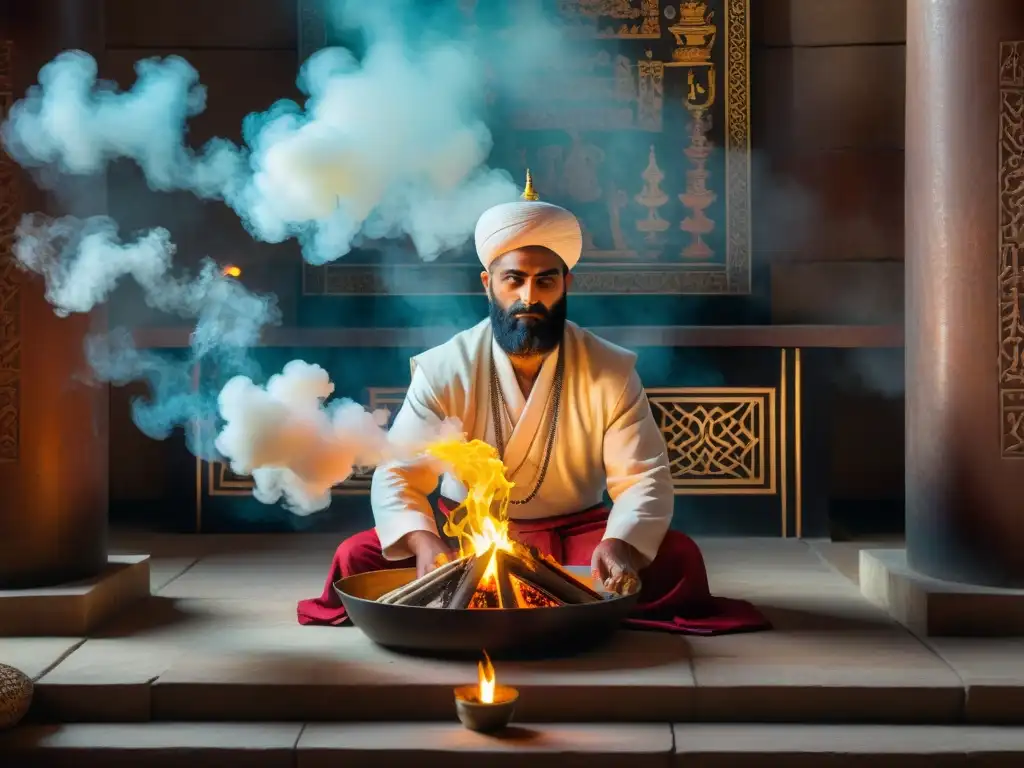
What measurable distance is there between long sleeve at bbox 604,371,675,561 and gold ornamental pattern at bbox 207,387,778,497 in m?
1.89

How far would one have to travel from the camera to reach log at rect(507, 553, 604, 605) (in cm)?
377

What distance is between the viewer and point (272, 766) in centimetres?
323

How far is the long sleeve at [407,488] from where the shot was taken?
417 centimetres

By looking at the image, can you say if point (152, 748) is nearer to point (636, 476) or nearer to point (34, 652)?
point (34, 652)

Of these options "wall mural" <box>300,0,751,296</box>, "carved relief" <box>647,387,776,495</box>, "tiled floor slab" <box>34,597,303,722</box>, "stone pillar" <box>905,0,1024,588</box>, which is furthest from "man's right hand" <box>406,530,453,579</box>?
"wall mural" <box>300,0,751,296</box>

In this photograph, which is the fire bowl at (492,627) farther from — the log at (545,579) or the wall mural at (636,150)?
the wall mural at (636,150)

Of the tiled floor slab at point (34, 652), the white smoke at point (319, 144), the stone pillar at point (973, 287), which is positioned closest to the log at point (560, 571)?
the stone pillar at point (973, 287)

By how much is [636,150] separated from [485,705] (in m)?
4.33

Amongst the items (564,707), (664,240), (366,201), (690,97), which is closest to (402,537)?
(564,707)

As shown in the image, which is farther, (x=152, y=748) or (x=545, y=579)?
(x=545, y=579)

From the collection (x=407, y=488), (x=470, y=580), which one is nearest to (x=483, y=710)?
(x=470, y=580)

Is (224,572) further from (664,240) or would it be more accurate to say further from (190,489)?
(664,240)

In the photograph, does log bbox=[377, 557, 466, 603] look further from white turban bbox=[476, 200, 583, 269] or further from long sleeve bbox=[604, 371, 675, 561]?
white turban bbox=[476, 200, 583, 269]

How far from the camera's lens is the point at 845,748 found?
3223mm
